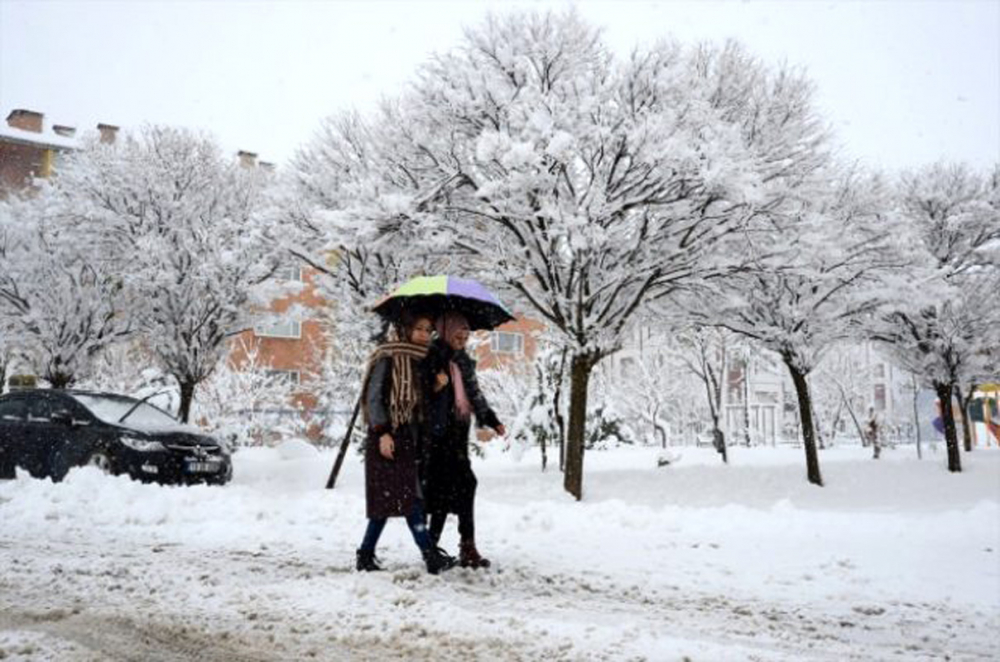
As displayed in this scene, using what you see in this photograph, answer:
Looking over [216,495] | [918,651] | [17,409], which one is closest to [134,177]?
[17,409]

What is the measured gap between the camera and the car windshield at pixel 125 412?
437 inches

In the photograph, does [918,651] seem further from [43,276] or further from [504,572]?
[43,276]

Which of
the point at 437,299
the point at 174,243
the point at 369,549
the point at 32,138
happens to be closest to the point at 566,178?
the point at 437,299

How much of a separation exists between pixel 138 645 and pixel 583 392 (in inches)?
383

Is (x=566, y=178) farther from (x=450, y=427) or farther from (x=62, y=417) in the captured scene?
(x=62, y=417)

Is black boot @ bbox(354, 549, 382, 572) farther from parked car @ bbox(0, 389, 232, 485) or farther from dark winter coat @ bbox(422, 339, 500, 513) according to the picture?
parked car @ bbox(0, 389, 232, 485)

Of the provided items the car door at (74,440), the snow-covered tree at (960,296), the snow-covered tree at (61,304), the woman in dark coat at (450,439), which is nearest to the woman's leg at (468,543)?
the woman in dark coat at (450,439)

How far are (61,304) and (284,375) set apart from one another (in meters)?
17.8

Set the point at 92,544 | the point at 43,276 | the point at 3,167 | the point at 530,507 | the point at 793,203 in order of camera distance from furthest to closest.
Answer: the point at 3,167 → the point at 43,276 → the point at 793,203 → the point at 530,507 → the point at 92,544

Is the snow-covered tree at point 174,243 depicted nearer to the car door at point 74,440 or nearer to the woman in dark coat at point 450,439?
the car door at point 74,440

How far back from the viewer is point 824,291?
51.4 ft

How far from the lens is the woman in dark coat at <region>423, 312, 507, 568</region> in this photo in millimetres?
5488

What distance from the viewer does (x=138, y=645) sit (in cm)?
362

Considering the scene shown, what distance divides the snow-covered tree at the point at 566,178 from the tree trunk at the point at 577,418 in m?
0.02
